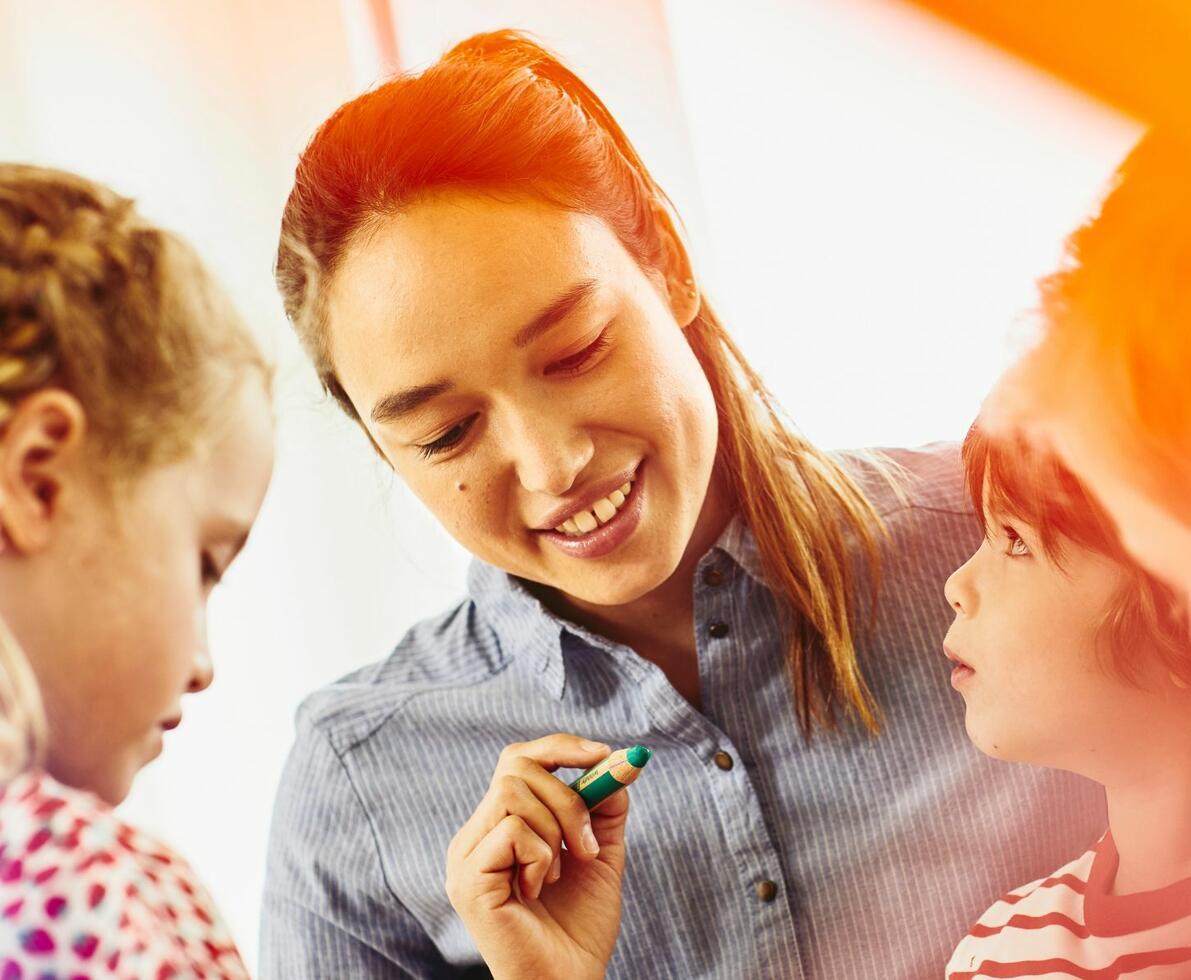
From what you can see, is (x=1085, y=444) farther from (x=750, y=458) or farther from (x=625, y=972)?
(x=625, y=972)

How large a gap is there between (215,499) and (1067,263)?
34 centimetres

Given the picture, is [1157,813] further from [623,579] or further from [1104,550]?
[623,579]

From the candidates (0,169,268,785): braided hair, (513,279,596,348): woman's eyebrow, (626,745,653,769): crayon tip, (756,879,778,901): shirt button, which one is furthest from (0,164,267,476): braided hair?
(756,879,778,901): shirt button

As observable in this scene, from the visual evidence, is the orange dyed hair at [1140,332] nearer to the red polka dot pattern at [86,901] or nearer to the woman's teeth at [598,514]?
the woman's teeth at [598,514]

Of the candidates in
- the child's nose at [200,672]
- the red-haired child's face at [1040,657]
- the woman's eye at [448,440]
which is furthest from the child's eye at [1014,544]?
the child's nose at [200,672]

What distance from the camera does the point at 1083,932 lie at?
19.3 inches

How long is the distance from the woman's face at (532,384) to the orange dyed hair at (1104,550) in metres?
0.15

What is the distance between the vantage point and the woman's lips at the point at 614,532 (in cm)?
56

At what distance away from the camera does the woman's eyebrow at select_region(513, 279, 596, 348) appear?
1.68 feet

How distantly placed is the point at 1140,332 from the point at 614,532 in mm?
225

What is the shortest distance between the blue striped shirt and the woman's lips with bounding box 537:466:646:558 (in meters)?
0.06

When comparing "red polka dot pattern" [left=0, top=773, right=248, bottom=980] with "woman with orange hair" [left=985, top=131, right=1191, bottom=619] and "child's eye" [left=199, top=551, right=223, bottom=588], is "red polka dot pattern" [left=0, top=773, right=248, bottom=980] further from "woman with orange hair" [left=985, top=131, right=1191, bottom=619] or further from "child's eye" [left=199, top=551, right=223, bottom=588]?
"woman with orange hair" [left=985, top=131, right=1191, bottom=619]

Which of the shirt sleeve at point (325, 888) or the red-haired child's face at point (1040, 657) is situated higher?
the red-haired child's face at point (1040, 657)

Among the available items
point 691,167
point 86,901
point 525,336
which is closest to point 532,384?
point 525,336
